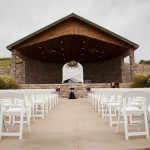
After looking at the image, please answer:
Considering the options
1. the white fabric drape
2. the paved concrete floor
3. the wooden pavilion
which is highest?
the wooden pavilion

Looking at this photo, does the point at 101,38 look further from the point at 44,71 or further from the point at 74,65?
the point at 44,71

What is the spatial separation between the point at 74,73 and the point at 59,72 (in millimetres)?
5062

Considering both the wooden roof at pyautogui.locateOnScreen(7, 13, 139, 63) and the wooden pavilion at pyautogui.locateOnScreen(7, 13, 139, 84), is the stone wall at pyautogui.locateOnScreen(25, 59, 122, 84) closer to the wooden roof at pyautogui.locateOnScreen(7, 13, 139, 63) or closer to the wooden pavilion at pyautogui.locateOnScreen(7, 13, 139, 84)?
the wooden pavilion at pyautogui.locateOnScreen(7, 13, 139, 84)

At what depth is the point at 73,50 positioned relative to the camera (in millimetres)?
31156

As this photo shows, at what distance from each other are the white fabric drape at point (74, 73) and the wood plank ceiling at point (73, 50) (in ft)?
6.05

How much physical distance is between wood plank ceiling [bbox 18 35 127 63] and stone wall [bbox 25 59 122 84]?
84 cm

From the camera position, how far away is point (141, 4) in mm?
22641

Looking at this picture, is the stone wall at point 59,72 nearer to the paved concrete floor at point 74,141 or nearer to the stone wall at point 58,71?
the stone wall at point 58,71

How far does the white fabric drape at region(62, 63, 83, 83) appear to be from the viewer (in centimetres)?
3341

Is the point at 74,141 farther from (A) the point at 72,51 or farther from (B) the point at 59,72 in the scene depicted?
(B) the point at 59,72

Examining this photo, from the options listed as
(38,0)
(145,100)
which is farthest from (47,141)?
(38,0)

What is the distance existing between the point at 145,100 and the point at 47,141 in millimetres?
1848

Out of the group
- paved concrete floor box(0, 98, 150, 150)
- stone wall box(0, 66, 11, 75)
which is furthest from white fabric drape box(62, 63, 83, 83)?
paved concrete floor box(0, 98, 150, 150)

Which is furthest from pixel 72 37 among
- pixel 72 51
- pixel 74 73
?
pixel 74 73
